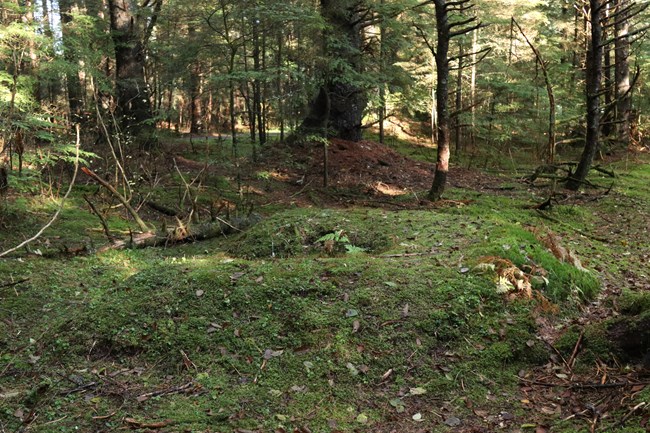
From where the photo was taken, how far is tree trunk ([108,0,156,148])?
530 inches

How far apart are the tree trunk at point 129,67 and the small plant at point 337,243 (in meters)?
8.98

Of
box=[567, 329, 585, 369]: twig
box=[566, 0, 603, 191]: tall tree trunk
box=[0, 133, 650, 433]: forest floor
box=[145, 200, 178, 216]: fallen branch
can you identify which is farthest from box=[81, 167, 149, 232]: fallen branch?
box=[566, 0, 603, 191]: tall tree trunk

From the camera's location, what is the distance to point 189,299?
4184 millimetres

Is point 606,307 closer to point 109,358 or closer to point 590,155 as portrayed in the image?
point 109,358

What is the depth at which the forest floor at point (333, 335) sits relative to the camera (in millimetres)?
3094

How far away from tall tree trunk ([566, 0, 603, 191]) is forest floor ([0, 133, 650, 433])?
15.8 ft

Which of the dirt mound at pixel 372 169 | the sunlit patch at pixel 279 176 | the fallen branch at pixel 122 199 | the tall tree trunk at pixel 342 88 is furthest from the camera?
the sunlit patch at pixel 279 176

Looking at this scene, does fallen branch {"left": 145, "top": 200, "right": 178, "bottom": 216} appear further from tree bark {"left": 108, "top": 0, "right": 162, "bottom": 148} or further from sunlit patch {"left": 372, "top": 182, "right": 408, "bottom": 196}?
sunlit patch {"left": 372, "top": 182, "right": 408, "bottom": 196}

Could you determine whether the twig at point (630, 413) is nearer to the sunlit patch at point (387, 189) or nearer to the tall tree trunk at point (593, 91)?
the sunlit patch at point (387, 189)

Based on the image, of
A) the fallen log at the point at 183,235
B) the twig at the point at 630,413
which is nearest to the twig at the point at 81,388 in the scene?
the twig at the point at 630,413

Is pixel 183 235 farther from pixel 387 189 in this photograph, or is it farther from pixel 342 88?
pixel 342 88

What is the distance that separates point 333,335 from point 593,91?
9449 mm

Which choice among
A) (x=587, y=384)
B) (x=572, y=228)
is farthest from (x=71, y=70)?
(x=587, y=384)

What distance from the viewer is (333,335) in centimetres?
387
